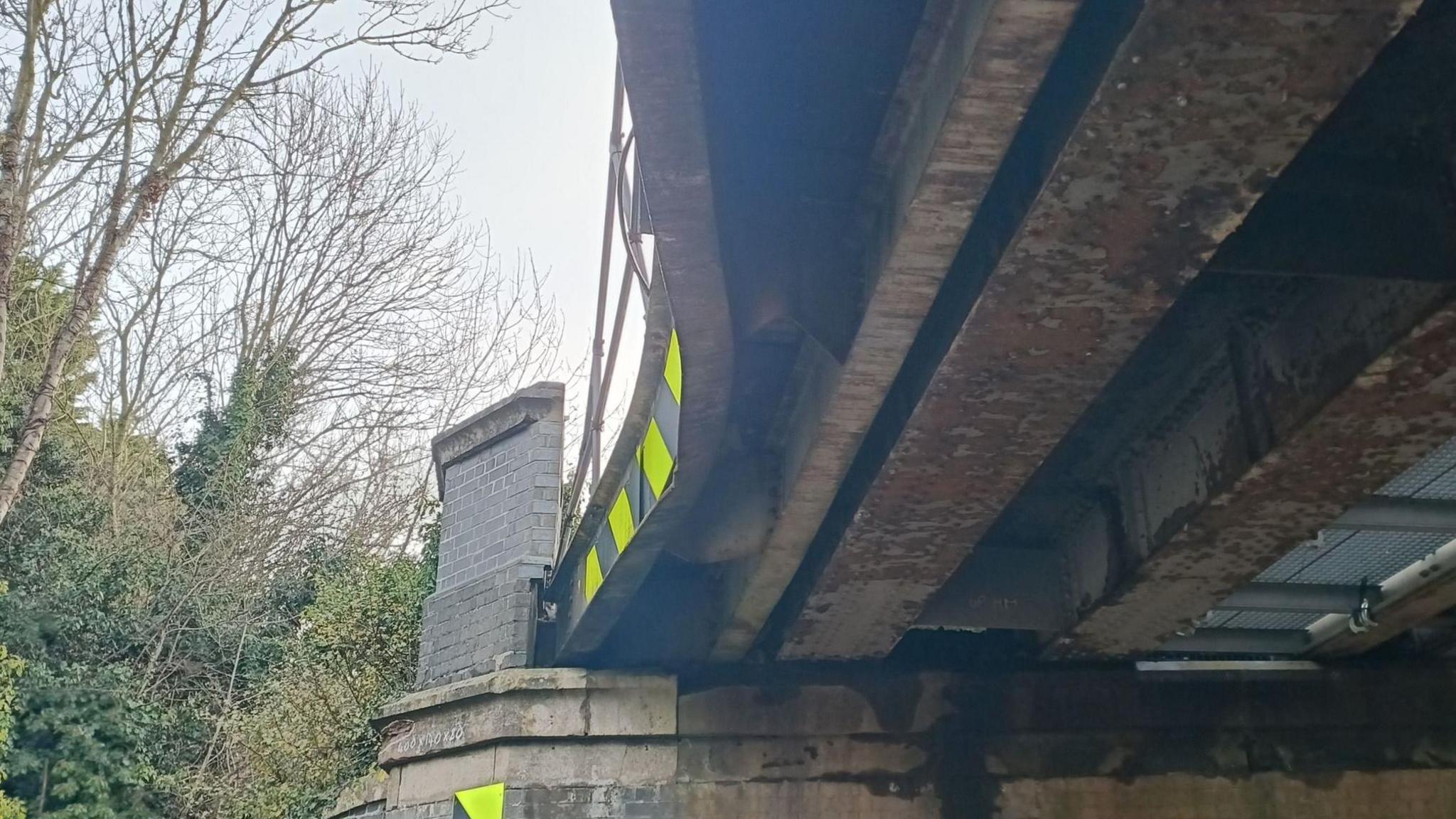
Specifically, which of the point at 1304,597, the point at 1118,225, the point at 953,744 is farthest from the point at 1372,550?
the point at 1118,225

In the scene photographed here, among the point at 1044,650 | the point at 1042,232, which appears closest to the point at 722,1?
the point at 1042,232

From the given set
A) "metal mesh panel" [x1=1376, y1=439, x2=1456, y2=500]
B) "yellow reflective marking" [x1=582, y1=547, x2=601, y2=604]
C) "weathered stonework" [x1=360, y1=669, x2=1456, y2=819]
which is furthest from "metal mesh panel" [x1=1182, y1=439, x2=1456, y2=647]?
"yellow reflective marking" [x1=582, y1=547, x2=601, y2=604]

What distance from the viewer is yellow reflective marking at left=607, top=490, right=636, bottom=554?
5.64 meters

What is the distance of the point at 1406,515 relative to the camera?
204 inches

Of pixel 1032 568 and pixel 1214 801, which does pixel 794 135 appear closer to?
→ pixel 1032 568

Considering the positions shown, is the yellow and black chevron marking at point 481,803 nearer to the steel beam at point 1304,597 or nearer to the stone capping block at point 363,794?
the stone capping block at point 363,794

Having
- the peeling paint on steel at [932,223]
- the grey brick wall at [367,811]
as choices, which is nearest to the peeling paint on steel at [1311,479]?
the peeling paint on steel at [932,223]

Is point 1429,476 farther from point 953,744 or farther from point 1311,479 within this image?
point 953,744

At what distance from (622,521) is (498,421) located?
1949 millimetres

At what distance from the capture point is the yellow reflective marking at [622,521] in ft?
18.5

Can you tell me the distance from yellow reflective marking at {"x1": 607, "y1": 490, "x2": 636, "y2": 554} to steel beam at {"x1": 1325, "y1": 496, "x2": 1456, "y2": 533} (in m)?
3.28

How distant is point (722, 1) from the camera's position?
3.18 meters

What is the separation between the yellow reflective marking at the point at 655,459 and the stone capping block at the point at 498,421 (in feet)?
5.77

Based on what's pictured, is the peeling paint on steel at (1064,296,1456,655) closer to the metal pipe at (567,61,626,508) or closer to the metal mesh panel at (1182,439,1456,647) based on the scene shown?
the metal mesh panel at (1182,439,1456,647)
